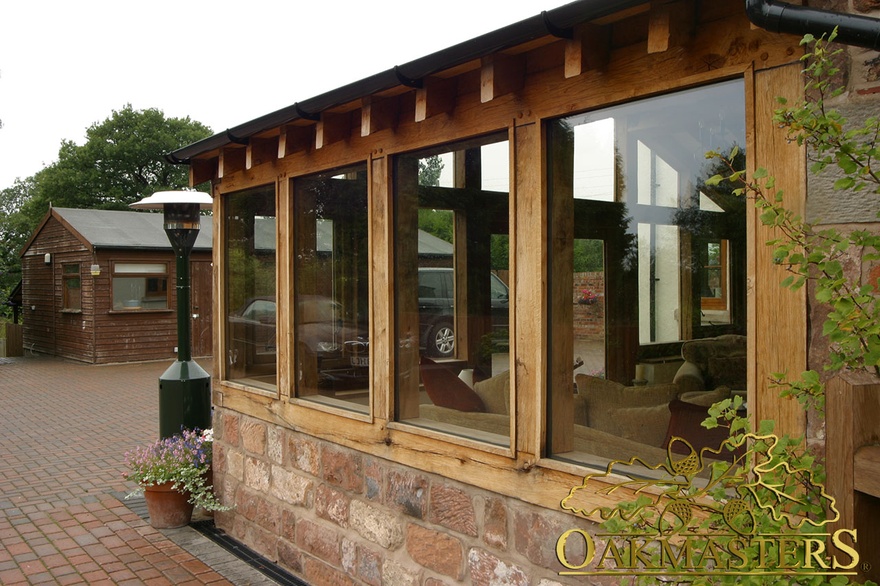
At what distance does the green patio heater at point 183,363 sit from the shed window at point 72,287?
47.0 feet

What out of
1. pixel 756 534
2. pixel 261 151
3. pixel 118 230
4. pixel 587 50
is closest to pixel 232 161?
pixel 261 151

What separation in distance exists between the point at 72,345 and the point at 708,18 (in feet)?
70.3

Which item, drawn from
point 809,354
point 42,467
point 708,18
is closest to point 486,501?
point 809,354

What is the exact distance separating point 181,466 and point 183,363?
3.87 feet

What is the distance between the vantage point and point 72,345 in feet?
70.6

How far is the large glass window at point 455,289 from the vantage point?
3893 mm

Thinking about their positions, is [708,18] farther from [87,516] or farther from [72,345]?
[72,345]

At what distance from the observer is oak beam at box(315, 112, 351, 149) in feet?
15.4

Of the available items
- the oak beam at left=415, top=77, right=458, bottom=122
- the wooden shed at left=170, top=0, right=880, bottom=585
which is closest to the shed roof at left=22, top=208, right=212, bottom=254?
the wooden shed at left=170, top=0, right=880, bottom=585

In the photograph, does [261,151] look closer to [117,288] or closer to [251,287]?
[251,287]

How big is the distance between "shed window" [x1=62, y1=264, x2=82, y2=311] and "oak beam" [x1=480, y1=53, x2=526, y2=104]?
19514mm

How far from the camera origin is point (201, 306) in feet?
70.3

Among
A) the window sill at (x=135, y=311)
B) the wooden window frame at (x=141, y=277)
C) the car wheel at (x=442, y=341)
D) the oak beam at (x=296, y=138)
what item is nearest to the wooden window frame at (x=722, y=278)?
the car wheel at (x=442, y=341)

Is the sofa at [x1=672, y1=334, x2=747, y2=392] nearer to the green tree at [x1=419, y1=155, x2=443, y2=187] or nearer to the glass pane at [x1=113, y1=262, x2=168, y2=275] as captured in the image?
the green tree at [x1=419, y1=155, x2=443, y2=187]
